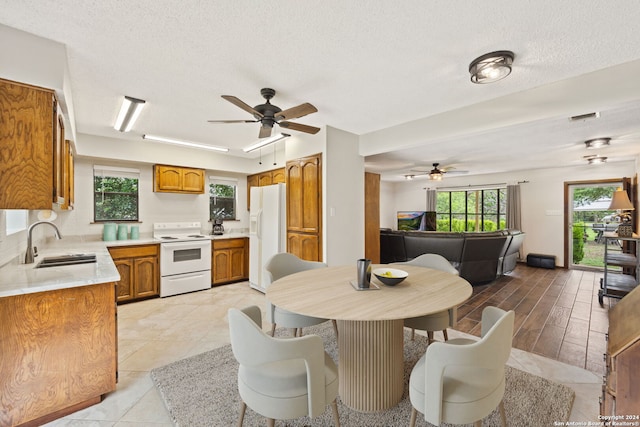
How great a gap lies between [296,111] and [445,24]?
4.03 ft

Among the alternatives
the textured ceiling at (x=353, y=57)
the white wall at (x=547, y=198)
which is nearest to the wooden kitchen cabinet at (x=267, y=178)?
the textured ceiling at (x=353, y=57)

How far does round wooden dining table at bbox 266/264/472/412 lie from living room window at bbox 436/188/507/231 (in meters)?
6.68

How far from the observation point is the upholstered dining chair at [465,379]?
109 centimetres

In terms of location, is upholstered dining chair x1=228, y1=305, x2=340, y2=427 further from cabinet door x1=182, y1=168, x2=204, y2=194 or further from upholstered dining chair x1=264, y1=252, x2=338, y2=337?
cabinet door x1=182, y1=168, x2=204, y2=194

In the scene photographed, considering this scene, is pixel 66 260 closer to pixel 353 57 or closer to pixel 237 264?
pixel 237 264

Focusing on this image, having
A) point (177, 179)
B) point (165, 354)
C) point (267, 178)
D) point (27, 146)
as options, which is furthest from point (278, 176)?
point (27, 146)

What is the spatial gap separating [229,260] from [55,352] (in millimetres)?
3227

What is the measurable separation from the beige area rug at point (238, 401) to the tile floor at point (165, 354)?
0.23ft

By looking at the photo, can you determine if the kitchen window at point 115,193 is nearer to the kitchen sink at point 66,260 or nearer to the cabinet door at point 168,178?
the cabinet door at point 168,178

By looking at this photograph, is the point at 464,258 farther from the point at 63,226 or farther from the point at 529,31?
the point at 63,226

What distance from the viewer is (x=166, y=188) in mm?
4527

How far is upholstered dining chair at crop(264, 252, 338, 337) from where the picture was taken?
2.09 meters

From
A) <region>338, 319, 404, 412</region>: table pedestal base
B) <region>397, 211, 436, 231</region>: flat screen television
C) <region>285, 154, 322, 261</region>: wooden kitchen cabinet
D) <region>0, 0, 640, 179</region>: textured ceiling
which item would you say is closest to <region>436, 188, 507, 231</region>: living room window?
<region>397, 211, 436, 231</region>: flat screen television

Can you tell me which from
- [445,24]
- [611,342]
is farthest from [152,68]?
[611,342]
